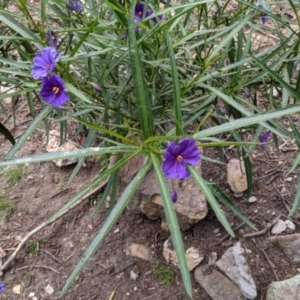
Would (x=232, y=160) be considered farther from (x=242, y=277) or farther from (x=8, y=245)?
(x=8, y=245)

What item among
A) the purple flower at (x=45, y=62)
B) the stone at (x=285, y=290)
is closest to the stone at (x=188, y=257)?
the stone at (x=285, y=290)

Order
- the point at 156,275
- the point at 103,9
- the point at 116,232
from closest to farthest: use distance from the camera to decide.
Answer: the point at 103,9 < the point at 156,275 < the point at 116,232

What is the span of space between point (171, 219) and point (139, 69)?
34cm

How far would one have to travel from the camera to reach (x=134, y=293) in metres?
1.89

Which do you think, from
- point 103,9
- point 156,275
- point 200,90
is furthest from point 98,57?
point 156,275

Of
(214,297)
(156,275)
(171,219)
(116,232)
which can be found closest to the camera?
(171,219)

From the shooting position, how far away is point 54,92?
1173 mm

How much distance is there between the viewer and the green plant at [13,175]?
→ 7.63 ft

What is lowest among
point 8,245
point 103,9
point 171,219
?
point 8,245

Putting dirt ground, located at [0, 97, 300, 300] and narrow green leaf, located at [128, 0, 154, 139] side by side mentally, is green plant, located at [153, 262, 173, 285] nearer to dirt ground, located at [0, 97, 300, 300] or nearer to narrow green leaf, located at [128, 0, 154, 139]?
dirt ground, located at [0, 97, 300, 300]

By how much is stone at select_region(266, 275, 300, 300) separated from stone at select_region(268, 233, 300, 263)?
17 cm

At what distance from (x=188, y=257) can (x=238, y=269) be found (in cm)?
20

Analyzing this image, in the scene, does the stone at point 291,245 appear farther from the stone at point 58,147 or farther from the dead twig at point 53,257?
the stone at point 58,147

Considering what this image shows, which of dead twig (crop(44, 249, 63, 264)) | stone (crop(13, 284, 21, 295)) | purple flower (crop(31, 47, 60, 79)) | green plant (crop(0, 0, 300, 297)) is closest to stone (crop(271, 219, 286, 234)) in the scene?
green plant (crop(0, 0, 300, 297))
